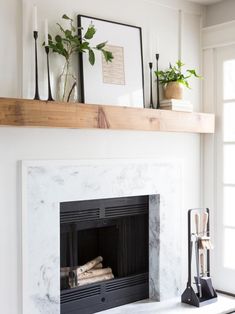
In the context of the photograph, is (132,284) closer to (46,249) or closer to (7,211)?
(46,249)

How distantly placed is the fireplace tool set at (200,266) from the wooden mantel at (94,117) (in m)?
Result: 0.63

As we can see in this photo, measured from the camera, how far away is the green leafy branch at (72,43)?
2.75 metres

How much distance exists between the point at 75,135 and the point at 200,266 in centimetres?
135

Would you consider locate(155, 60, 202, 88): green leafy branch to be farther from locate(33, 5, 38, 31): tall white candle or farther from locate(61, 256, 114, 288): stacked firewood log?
locate(61, 256, 114, 288): stacked firewood log

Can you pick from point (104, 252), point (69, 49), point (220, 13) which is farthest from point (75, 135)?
point (220, 13)

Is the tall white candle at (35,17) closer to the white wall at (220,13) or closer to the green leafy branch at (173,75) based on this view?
the green leafy branch at (173,75)

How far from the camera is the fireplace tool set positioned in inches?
128

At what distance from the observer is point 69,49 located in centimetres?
284

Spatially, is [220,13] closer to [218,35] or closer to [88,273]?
[218,35]

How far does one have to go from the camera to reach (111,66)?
304cm

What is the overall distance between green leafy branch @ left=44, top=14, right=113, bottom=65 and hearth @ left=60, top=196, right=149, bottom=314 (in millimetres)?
916

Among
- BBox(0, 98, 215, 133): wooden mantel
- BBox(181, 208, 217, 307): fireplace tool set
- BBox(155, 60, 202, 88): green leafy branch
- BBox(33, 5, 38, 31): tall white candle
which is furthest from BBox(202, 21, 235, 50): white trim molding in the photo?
BBox(33, 5, 38, 31): tall white candle

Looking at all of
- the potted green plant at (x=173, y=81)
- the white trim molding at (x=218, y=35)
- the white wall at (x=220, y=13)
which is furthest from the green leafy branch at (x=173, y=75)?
the white wall at (x=220, y=13)

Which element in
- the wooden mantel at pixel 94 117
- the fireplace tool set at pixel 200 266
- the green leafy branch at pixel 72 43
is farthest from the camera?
the fireplace tool set at pixel 200 266
